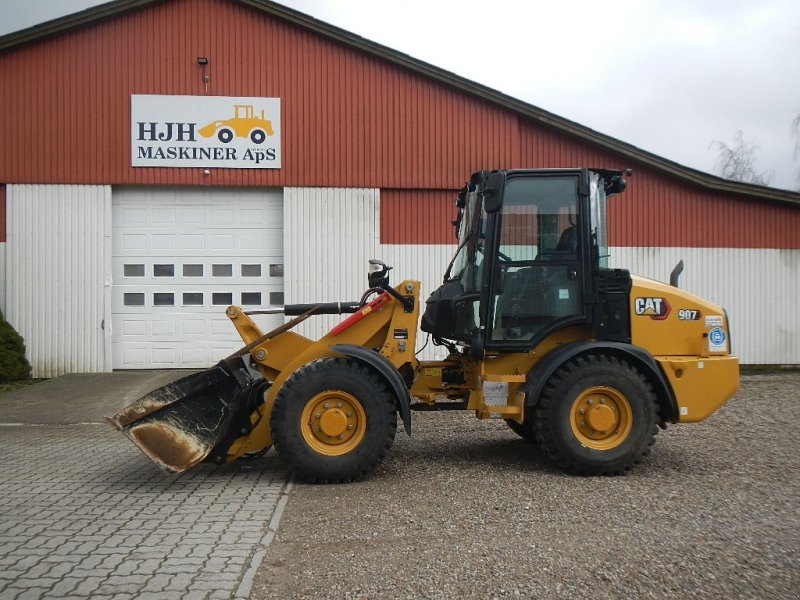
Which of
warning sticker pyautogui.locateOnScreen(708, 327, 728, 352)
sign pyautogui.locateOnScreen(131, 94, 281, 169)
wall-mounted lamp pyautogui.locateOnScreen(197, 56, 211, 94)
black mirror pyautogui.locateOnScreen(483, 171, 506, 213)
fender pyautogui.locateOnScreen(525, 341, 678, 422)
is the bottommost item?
fender pyautogui.locateOnScreen(525, 341, 678, 422)

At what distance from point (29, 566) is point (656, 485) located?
451 cm

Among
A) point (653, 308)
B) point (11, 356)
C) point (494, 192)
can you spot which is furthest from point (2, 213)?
point (653, 308)

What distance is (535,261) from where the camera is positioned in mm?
6062

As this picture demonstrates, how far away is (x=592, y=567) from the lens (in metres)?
3.77

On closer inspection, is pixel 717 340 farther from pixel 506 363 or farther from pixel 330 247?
pixel 330 247

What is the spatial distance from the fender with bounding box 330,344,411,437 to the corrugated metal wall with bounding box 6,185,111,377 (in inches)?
325

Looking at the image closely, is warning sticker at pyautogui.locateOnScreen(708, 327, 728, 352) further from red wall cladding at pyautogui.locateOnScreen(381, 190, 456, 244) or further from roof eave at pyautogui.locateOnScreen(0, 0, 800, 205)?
roof eave at pyautogui.locateOnScreen(0, 0, 800, 205)

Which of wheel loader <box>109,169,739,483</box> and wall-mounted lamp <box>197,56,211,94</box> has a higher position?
wall-mounted lamp <box>197,56,211,94</box>

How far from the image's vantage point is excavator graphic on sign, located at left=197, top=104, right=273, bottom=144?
1258 centimetres

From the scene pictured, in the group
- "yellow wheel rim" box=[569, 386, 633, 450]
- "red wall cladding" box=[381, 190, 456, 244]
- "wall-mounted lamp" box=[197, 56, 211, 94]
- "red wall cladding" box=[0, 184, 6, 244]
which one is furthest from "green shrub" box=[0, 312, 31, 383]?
"yellow wheel rim" box=[569, 386, 633, 450]

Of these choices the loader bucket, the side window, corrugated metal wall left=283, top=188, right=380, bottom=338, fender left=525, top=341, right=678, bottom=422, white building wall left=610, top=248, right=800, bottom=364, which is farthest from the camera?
white building wall left=610, top=248, right=800, bottom=364

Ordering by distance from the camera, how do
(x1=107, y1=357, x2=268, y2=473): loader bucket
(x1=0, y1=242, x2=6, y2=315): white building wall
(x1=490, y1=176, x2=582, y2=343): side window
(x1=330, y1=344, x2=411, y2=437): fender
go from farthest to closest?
1. (x1=0, y1=242, x2=6, y2=315): white building wall
2. (x1=490, y1=176, x2=582, y2=343): side window
3. (x1=330, y1=344, x2=411, y2=437): fender
4. (x1=107, y1=357, x2=268, y2=473): loader bucket

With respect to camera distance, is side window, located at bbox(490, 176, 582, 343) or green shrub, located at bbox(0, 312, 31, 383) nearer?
side window, located at bbox(490, 176, 582, 343)

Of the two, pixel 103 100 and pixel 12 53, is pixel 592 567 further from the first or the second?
pixel 12 53
